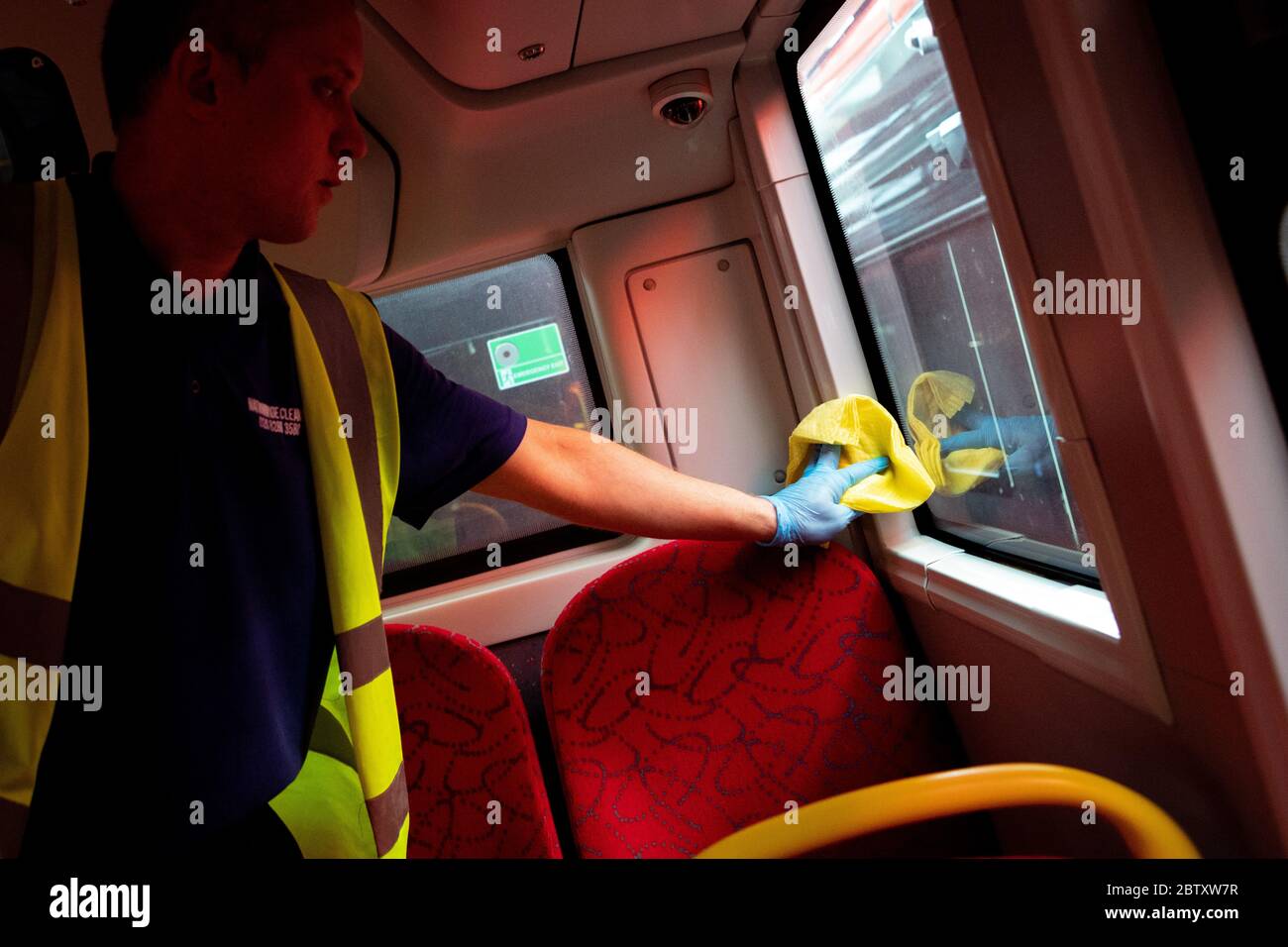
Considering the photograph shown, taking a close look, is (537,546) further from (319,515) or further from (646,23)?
(646,23)

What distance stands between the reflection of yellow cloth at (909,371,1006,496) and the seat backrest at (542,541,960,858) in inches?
10.6

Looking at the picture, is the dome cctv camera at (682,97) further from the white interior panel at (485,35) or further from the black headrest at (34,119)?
the black headrest at (34,119)

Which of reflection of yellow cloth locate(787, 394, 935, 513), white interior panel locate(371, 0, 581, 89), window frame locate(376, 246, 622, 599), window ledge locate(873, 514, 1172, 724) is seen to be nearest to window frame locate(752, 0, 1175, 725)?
window ledge locate(873, 514, 1172, 724)

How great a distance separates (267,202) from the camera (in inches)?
46.2

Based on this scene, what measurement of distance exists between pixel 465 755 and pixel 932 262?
1.34m

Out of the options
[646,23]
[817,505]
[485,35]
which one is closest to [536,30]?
[485,35]

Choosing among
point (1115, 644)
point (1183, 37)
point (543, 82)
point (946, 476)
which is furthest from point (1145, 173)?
point (543, 82)

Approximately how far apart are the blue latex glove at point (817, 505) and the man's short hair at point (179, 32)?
1.17 m

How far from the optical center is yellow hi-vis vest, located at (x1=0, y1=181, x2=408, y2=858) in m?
0.95

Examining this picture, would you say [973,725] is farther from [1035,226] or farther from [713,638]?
[1035,226]

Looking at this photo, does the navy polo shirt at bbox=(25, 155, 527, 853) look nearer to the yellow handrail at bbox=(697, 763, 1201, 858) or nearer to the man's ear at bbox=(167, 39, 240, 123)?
the man's ear at bbox=(167, 39, 240, 123)

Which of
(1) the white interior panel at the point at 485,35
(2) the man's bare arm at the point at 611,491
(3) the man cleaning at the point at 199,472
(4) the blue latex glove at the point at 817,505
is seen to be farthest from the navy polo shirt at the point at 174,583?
(4) the blue latex glove at the point at 817,505

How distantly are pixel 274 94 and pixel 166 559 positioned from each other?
2.04ft

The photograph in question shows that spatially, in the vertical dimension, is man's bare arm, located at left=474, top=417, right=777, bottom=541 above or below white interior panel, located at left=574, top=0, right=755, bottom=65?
below
